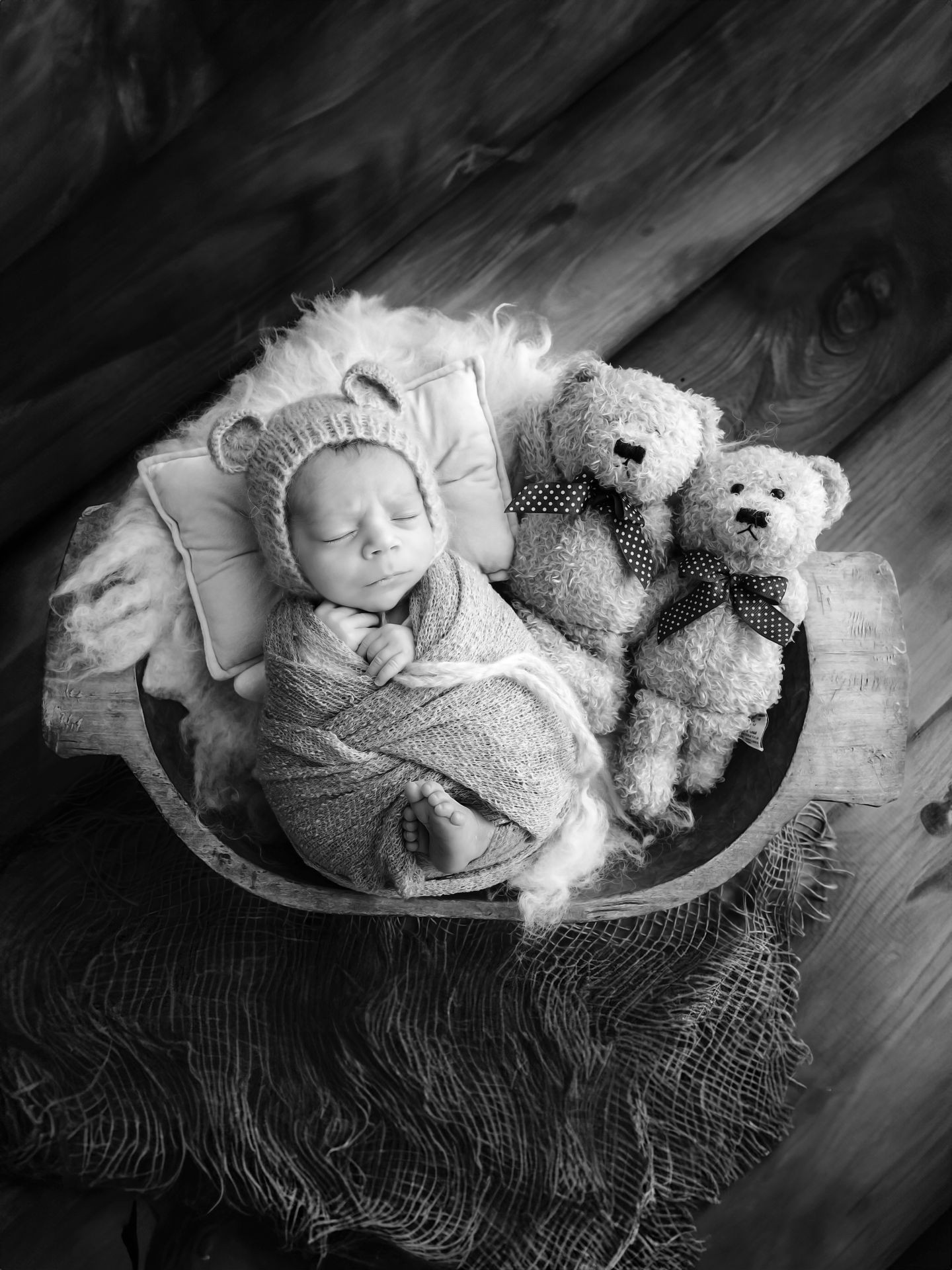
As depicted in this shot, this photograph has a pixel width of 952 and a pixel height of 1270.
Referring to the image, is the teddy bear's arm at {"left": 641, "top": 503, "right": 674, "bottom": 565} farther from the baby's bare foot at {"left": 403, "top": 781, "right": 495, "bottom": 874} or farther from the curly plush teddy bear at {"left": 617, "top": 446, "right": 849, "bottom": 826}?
the baby's bare foot at {"left": 403, "top": 781, "right": 495, "bottom": 874}

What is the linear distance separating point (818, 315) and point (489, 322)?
0.48m

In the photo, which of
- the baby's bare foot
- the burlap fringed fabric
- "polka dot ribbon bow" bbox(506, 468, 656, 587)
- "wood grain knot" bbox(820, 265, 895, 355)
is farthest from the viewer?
"wood grain knot" bbox(820, 265, 895, 355)

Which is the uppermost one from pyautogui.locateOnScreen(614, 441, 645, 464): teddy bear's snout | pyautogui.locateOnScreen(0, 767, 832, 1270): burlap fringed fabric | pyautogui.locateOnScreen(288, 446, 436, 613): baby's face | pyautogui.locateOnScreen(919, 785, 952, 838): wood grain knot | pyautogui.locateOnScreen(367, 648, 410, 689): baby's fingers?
pyautogui.locateOnScreen(614, 441, 645, 464): teddy bear's snout

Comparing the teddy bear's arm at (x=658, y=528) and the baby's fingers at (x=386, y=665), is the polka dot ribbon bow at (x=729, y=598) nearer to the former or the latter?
the teddy bear's arm at (x=658, y=528)

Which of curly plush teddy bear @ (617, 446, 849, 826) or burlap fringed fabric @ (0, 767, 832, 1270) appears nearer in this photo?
curly plush teddy bear @ (617, 446, 849, 826)

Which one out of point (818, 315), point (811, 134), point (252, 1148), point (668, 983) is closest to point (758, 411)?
point (818, 315)

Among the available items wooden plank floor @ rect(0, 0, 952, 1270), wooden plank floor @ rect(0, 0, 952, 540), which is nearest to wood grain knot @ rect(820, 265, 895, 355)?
wooden plank floor @ rect(0, 0, 952, 1270)

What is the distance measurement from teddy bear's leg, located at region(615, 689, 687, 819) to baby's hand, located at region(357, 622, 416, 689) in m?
0.30

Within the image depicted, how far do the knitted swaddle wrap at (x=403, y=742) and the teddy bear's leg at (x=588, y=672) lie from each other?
0.21 feet

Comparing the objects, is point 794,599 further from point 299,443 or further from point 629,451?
point 299,443

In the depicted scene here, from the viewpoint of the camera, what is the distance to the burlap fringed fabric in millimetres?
1272

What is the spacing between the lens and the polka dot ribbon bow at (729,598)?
1043 mm

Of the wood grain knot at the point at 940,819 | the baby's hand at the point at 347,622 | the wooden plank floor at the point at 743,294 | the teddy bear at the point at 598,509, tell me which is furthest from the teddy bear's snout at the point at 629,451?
the wood grain knot at the point at 940,819

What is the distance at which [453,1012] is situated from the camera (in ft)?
4.23
